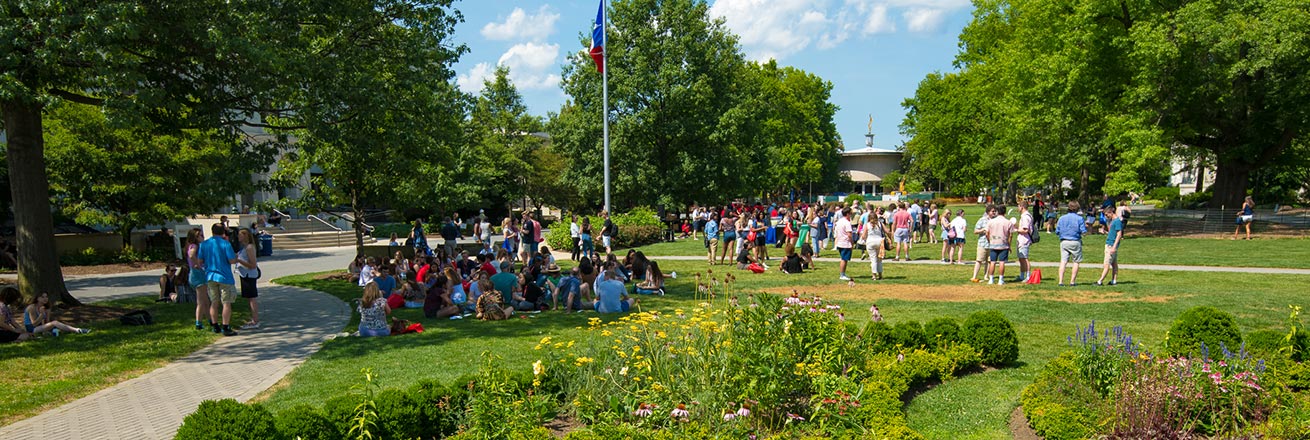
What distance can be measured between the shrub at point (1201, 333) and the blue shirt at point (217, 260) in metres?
11.1

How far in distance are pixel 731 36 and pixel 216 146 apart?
73.2ft

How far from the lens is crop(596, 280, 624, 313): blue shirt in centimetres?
1173

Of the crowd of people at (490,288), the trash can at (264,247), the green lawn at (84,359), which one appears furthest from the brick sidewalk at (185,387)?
the trash can at (264,247)

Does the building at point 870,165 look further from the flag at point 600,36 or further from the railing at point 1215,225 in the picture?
the flag at point 600,36

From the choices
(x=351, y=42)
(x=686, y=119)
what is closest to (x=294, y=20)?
(x=351, y=42)

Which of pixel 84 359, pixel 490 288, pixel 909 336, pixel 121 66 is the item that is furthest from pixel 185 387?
pixel 909 336

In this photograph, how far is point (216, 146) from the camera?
64.5ft

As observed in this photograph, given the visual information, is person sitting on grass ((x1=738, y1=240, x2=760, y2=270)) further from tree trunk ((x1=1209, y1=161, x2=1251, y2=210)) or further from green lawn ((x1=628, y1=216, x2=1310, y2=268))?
tree trunk ((x1=1209, y1=161, x2=1251, y2=210))

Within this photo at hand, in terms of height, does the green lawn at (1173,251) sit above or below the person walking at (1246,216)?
below

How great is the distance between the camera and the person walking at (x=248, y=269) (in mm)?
10445

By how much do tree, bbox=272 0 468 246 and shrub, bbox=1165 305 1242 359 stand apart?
1116cm

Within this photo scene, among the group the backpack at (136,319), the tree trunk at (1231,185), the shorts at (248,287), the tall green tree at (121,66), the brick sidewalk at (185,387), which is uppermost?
the tall green tree at (121,66)

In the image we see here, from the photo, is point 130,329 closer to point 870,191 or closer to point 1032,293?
point 1032,293

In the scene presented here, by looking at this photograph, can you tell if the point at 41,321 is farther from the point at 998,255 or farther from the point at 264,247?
the point at 264,247
